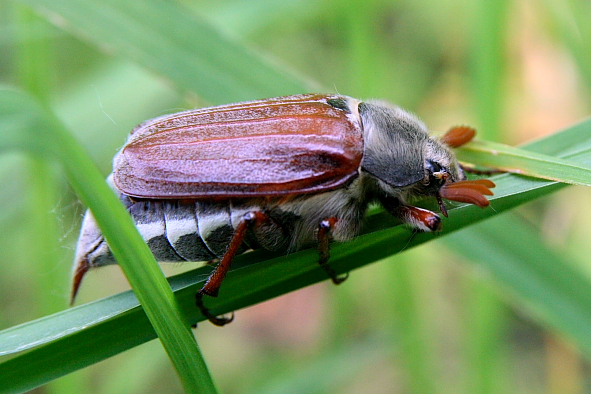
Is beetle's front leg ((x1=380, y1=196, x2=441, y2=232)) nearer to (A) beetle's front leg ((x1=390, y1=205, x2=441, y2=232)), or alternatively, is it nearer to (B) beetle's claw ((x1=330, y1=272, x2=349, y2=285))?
(A) beetle's front leg ((x1=390, y1=205, x2=441, y2=232))

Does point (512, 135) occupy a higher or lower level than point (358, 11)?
lower

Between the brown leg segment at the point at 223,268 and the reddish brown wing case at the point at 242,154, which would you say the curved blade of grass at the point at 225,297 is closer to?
the brown leg segment at the point at 223,268

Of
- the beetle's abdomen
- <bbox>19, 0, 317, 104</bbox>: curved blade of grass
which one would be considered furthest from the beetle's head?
the beetle's abdomen

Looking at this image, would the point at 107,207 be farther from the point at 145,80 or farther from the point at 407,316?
the point at 145,80

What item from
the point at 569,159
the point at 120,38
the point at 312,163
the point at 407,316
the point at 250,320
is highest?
the point at 120,38

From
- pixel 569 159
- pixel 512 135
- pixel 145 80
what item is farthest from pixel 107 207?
pixel 512 135

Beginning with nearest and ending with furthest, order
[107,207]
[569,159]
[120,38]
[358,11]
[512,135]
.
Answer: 1. [107,207]
2. [569,159]
3. [120,38]
4. [358,11]
5. [512,135]

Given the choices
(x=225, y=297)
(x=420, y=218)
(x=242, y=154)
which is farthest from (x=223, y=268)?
(x=420, y=218)
